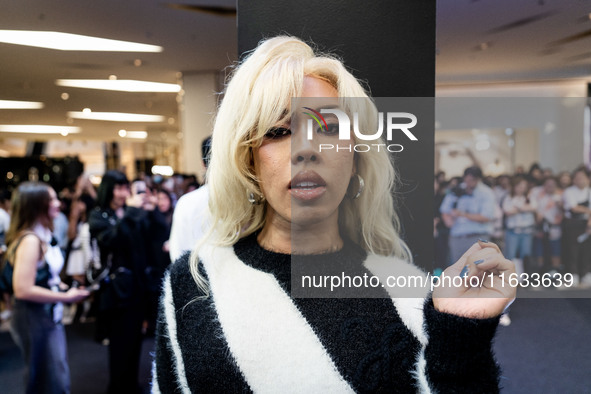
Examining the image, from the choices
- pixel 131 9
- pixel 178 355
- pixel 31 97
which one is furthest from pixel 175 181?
pixel 178 355

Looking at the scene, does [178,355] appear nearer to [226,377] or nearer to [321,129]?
[226,377]

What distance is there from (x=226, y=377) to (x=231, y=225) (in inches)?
11.5

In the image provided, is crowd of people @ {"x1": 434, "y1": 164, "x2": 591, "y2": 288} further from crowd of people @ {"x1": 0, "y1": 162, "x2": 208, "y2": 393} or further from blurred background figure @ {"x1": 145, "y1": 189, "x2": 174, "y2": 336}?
blurred background figure @ {"x1": 145, "y1": 189, "x2": 174, "y2": 336}

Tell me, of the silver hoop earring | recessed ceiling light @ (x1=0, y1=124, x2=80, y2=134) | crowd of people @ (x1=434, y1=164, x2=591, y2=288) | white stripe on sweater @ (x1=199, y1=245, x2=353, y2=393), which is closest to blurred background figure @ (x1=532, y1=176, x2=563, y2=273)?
crowd of people @ (x1=434, y1=164, x2=591, y2=288)

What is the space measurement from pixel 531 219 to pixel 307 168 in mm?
446

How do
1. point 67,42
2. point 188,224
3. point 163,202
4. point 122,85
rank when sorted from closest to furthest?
point 188,224 → point 163,202 → point 67,42 → point 122,85

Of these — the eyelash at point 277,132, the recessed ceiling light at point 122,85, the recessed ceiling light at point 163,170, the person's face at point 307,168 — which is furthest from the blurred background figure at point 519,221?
the recessed ceiling light at point 163,170

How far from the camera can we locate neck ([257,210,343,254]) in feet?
2.75

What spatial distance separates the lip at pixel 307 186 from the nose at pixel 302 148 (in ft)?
0.08

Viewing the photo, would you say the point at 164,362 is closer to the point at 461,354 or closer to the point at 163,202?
the point at 461,354

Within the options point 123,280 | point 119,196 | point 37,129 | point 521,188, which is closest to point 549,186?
point 521,188

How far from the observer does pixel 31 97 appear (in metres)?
7.74

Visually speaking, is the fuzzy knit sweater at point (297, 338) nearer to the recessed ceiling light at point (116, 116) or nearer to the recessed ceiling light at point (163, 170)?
the recessed ceiling light at point (116, 116)

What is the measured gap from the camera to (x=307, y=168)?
779 millimetres
